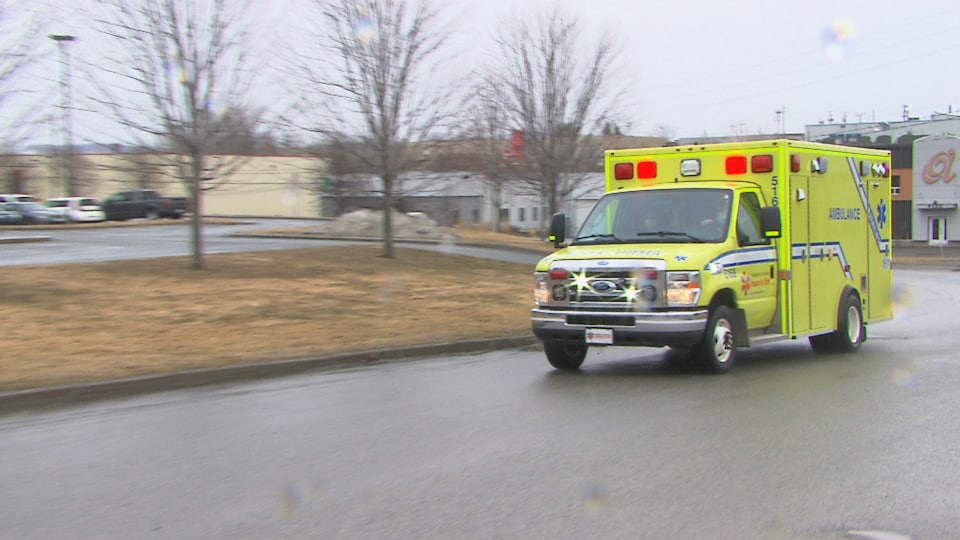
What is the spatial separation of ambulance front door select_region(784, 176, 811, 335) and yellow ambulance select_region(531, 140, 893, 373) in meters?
0.02

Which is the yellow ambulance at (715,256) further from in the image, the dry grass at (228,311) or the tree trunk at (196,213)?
the tree trunk at (196,213)

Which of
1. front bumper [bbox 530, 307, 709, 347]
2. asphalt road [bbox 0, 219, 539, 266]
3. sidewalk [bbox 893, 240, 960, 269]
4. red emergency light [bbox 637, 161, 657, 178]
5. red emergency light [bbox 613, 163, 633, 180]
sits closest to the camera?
front bumper [bbox 530, 307, 709, 347]

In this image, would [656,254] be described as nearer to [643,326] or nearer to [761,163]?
[643,326]

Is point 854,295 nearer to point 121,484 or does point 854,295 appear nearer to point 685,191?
point 685,191

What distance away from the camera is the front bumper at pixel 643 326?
32.4ft

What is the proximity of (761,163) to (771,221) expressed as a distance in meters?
1.01

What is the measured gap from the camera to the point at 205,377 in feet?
33.9

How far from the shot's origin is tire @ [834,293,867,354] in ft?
41.6

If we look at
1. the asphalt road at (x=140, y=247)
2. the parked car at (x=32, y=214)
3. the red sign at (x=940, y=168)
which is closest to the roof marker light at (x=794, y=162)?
the asphalt road at (x=140, y=247)

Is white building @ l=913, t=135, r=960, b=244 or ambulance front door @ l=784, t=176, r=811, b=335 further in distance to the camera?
white building @ l=913, t=135, r=960, b=244

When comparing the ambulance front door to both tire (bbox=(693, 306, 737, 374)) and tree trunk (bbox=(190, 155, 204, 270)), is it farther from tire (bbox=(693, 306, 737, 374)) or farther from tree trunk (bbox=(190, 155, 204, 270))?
tree trunk (bbox=(190, 155, 204, 270))

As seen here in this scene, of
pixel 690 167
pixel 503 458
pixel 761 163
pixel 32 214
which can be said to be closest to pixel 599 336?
pixel 690 167

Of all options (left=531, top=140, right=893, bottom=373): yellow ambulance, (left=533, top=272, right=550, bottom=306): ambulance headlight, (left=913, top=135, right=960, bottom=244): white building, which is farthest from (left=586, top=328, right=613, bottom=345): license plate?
(left=913, top=135, right=960, bottom=244): white building

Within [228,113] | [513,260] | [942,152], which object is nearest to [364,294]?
[228,113]
